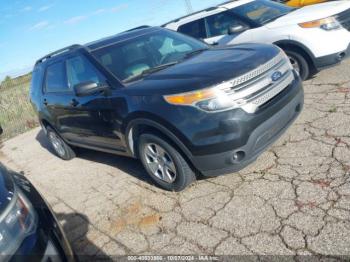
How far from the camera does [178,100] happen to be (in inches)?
133

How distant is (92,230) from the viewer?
3.85 meters

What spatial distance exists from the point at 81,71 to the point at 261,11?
12.8 feet

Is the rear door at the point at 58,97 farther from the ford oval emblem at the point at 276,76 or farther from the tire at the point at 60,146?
the ford oval emblem at the point at 276,76

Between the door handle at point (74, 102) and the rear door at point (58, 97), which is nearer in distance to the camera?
the door handle at point (74, 102)

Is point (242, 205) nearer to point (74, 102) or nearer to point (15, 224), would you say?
point (15, 224)

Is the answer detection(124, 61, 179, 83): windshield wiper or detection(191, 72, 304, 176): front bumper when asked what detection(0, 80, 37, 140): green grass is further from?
detection(191, 72, 304, 176): front bumper

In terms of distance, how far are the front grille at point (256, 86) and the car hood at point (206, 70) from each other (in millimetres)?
64

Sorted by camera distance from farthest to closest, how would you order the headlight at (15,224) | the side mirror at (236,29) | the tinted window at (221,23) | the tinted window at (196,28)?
the tinted window at (196,28) → the tinted window at (221,23) → the side mirror at (236,29) → the headlight at (15,224)

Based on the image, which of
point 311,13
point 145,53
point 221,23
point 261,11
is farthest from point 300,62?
point 145,53

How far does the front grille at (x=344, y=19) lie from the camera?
5.69m

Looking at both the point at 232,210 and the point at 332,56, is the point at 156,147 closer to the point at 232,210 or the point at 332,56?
the point at 232,210

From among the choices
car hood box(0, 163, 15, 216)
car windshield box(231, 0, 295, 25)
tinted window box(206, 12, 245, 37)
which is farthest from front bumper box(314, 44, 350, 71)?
car hood box(0, 163, 15, 216)

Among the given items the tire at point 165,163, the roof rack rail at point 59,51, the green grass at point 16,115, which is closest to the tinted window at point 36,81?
the roof rack rail at point 59,51

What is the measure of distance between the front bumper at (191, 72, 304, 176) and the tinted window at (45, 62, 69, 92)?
2.73 metres
